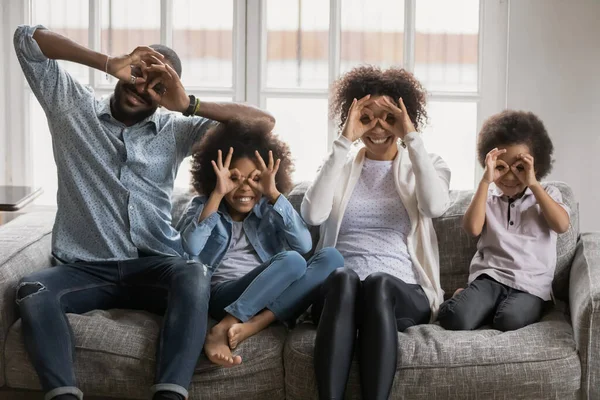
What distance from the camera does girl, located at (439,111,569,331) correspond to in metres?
2.64

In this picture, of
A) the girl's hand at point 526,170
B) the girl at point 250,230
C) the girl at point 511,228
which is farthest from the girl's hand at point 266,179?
the girl's hand at point 526,170

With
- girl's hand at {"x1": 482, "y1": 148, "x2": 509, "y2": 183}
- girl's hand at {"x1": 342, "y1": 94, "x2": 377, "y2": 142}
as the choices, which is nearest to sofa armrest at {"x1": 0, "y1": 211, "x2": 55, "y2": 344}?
girl's hand at {"x1": 342, "y1": 94, "x2": 377, "y2": 142}

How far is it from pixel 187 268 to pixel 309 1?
179cm

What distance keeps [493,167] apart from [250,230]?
77 centimetres

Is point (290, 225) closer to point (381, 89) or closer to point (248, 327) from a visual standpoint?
point (248, 327)


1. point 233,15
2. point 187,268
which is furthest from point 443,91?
point 187,268

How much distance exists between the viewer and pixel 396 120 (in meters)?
2.81

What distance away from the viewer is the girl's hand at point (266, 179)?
2732 mm

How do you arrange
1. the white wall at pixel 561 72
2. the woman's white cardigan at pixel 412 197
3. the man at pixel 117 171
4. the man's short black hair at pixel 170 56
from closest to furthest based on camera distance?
the man at pixel 117 171 → the woman's white cardigan at pixel 412 197 → the man's short black hair at pixel 170 56 → the white wall at pixel 561 72

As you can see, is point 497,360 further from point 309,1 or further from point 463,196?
point 309,1

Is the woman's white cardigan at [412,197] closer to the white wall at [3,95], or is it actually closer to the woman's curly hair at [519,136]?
the woman's curly hair at [519,136]

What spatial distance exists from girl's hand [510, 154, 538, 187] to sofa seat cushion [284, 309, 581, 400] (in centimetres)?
51

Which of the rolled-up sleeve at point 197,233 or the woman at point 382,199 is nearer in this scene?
the woman at point 382,199

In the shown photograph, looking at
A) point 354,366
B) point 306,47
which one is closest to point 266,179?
point 354,366
